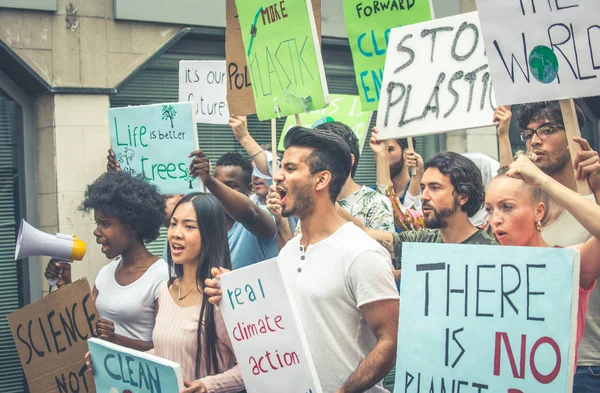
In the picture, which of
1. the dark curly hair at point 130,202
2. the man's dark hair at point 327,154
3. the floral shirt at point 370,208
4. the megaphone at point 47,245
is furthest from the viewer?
the dark curly hair at point 130,202

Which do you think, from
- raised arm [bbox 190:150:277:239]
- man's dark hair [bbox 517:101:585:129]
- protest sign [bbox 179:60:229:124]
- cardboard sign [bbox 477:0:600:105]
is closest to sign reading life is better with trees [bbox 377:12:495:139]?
man's dark hair [bbox 517:101:585:129]

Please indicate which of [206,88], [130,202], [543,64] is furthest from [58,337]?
[206,88]

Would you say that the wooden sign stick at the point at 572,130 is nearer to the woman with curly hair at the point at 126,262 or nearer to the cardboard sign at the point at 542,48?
the cardboard sign at the point at 542,48

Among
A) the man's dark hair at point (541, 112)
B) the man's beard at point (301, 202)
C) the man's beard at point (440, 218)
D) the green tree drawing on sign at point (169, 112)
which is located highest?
the green tree drawing on sign at point (169, 112)

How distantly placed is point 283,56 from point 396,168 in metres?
1.79

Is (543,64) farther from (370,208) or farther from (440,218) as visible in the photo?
(370,208)

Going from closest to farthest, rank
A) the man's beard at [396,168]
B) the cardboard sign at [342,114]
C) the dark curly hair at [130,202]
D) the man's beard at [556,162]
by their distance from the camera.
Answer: the man's beard at [556,162], the dark curly hair at [130,202], the man's beard at [396,168], the cardboard sign at [342,114]

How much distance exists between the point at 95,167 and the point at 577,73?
5.44m

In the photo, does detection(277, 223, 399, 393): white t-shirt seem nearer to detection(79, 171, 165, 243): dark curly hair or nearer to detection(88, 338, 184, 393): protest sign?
detection(88, 338, 184, 393): protest sign

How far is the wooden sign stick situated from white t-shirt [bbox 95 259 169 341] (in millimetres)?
2211

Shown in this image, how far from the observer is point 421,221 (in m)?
5.52

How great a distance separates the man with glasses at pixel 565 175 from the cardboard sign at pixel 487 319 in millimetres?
536

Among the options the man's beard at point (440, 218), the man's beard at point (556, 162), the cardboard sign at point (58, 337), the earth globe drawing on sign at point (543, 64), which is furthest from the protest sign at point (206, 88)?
the earth globe drawing on sign at point (543, 64)

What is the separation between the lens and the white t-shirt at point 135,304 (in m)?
4.90
